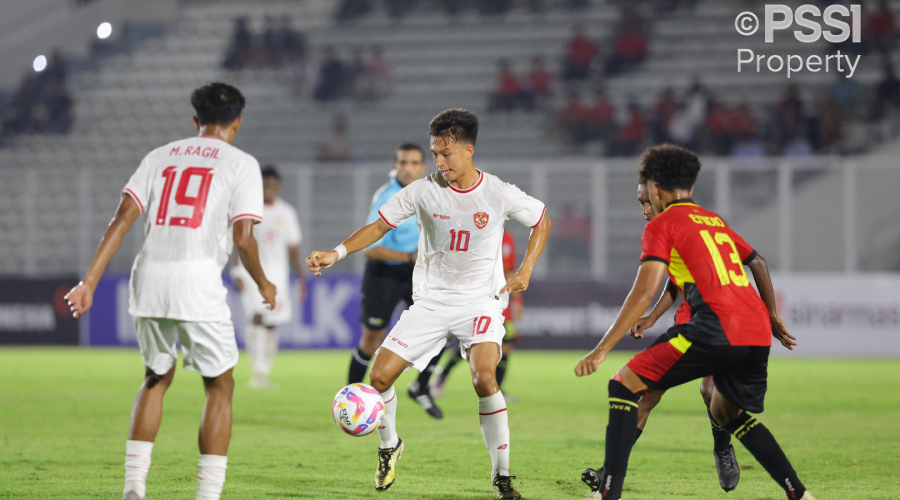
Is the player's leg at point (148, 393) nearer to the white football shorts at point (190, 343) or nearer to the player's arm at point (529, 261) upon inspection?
the white football shorts at point (190, 343)

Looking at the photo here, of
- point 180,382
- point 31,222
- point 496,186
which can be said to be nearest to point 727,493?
point 496,186

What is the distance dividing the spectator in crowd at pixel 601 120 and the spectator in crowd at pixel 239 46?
9628mm

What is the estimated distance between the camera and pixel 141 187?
498 centimetres

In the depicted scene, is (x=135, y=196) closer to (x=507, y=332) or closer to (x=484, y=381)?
(x=484, y=381)

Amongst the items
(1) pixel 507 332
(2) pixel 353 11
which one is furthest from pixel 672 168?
(2) pixel 353 11

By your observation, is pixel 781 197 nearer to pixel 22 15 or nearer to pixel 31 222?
pixel 31 222

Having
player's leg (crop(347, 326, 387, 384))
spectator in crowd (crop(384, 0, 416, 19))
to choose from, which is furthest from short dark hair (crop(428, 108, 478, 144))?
spectator in crowd (crop(384, 0, 416, 19))

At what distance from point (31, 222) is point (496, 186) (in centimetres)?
1547

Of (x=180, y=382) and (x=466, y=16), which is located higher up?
(x=466, y=16)

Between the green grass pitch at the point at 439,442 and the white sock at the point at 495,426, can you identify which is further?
the green grass pitch at the point at 439,442

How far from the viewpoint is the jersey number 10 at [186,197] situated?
4.93 m

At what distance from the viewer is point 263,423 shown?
28.6 feet

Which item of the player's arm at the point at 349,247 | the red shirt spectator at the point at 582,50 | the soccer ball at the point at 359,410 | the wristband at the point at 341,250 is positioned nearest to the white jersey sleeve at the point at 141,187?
the player's arm at the point at 349,247

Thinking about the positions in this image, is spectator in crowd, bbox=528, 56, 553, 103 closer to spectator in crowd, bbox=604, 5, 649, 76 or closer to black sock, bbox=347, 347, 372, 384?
spectator in crowd, bbox=604, 5, 649, 76
